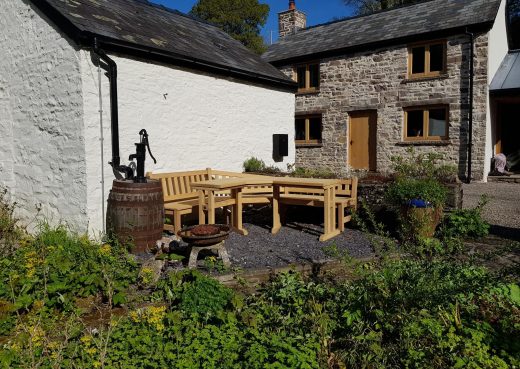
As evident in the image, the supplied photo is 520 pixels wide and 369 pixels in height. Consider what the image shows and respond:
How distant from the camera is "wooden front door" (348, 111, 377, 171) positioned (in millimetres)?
14945

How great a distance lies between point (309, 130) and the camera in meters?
16.7

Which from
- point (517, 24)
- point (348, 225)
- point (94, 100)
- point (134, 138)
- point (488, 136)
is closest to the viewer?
point (94, 100)

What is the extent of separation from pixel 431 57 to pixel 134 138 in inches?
429

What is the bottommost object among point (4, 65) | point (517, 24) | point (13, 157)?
point (13, 157)

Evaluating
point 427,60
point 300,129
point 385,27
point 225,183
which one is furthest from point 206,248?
point 385,27

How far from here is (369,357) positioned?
2.68 metres

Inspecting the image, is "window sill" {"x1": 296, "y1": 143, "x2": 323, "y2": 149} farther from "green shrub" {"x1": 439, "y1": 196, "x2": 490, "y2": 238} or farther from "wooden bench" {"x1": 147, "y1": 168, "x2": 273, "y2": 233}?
"green shrub" {"x1": 439, "y1": 196, "x2": 490, "y2": 238}

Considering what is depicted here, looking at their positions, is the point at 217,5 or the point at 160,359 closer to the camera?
the point at 160,359

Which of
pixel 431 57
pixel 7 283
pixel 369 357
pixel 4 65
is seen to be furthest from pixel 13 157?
pixel 431 57

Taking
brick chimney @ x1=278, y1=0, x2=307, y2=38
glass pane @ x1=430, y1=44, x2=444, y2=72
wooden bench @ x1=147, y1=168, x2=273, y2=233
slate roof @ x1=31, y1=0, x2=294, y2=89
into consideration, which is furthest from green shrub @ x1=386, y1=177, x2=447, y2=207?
brick chimney @ x1=278, y1=0, x2=307, y2=38

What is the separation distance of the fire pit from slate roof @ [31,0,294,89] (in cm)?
299

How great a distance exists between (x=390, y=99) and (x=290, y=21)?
7721mm

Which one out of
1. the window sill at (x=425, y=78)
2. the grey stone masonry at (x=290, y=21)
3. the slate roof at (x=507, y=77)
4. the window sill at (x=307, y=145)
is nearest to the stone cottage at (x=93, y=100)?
the window sill at (x=425, y=78)

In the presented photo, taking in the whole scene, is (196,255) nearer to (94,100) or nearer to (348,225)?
(94,100)
